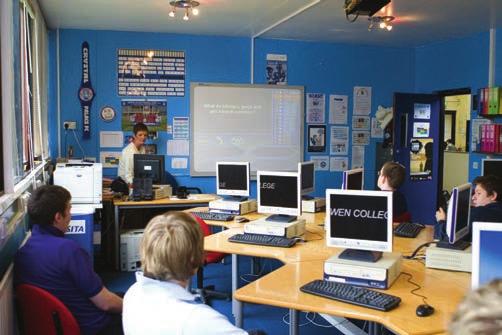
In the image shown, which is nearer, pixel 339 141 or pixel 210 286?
pixel 210 286

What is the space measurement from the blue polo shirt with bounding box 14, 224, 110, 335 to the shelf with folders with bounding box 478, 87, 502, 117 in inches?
211

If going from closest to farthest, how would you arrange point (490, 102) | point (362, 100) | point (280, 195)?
point (280, 195) < point (490, 102) < point (362, 100)

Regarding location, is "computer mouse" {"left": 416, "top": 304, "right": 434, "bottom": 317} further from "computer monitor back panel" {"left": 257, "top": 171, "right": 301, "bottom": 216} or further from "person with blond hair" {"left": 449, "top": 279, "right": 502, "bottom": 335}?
"computer monitor back panel" {"left": 257, "top": 171, "right": 301, "bottom": 216}

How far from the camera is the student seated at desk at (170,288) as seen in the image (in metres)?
1.72

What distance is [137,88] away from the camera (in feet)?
22.7

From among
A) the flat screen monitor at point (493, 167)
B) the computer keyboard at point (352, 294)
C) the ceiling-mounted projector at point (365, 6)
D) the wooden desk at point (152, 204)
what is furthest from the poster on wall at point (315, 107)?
the computer keyboard at point (352, 294)

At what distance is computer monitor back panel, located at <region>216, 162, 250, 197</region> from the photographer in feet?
16.4

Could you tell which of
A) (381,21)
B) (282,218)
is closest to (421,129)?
(381,21)

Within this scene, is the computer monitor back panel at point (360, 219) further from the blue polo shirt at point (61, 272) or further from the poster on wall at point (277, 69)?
the poster on wall at point (277, 69)

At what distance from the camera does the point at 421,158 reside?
747 cm

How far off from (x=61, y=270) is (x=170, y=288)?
989 mm

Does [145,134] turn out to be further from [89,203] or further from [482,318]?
[482,318]

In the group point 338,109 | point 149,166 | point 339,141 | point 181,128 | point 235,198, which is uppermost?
point 338,109

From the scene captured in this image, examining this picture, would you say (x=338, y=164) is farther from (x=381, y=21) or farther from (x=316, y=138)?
(x=381, y=21)
